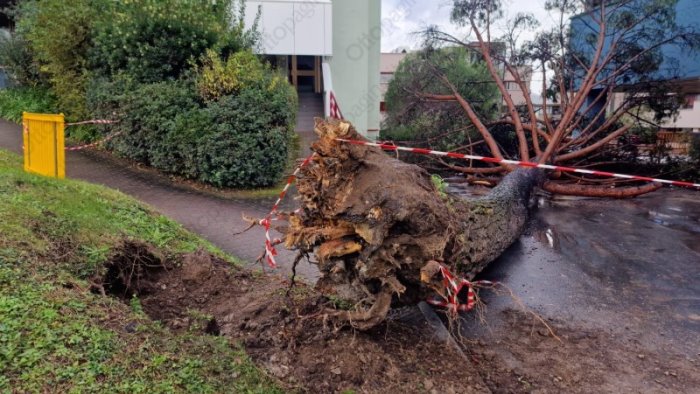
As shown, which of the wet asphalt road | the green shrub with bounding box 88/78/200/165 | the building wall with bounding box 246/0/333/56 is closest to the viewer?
the wet asphalt road

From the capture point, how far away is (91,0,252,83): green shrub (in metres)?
9.81

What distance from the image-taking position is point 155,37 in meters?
9.98

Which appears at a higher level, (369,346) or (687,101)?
(687,101)

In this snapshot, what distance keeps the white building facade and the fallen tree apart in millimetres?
9161

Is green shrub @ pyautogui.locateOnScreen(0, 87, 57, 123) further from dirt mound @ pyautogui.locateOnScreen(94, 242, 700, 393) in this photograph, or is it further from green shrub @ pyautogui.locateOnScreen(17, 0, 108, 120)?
dirt mound @ pyautogui.locateOnScreen(94, 242, 700, 393)

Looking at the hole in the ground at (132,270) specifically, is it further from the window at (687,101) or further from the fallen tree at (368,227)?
the window at (687,101)

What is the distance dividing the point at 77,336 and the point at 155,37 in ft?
28.4

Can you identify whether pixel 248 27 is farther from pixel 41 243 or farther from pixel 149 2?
pixel 41 243

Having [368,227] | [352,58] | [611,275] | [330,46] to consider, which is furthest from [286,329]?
[352,58]

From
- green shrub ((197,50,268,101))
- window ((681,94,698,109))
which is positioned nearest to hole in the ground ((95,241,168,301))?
green shrub ((197,50,268,101))

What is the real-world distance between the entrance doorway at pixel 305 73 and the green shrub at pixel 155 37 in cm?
635

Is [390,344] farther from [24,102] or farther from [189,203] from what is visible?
[24,102]

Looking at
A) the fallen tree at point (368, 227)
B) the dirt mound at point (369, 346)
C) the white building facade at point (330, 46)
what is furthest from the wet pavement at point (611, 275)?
the white building facade at point (330, 46)

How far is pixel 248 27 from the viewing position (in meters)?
13.6
